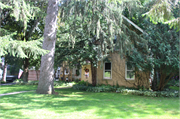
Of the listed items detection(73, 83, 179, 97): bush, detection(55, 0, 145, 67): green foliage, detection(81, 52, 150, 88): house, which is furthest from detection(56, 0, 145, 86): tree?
detection(73, 83, 179, 97): bush

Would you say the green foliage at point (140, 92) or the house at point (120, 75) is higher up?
the house at point (120, 75)

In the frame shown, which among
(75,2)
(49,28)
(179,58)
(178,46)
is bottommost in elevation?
(179,58)

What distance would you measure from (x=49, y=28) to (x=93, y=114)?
7.18 m

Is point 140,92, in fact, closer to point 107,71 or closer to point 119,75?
point 119,75

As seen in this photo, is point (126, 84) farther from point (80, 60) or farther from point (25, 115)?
point (25, 115)

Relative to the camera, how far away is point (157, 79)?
516 inches

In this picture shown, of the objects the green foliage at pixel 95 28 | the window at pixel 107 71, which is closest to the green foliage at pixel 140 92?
the window at pixel 107 71

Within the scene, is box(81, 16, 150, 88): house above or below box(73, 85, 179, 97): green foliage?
above

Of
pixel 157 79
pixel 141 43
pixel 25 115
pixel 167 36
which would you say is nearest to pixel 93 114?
pixel 25 115

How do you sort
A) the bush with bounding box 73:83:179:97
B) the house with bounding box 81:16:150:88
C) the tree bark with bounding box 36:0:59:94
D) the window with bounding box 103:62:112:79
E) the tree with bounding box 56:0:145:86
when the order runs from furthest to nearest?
the window with bounding box 103:62:112:79 < the house with bounding box 81:16:150:88 < the bush with bounding box 73:83:179:97 < the tree with bounding box 56:0:145:86 < the tree bark with bounding box 36:0:59:94

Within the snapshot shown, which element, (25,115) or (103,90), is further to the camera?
(103,90)

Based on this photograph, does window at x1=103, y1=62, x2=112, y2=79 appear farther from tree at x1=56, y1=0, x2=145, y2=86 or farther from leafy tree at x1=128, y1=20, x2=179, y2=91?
leafy tree at x1=128, y1=20, x2=179, y2=91

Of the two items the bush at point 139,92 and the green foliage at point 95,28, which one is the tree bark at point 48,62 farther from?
the bush at point 139,92

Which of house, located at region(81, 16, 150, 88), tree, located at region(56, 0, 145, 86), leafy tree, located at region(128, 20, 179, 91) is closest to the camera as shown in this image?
leafy tree, located at region(128, 20, 179, 91)
